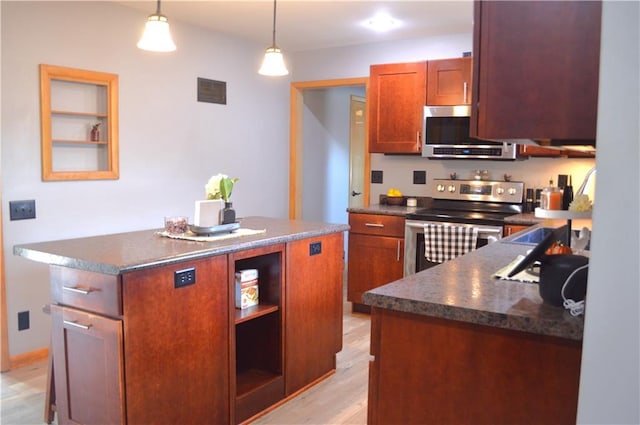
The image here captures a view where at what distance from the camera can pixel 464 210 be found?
4430 millimetres

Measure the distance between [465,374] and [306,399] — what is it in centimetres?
169

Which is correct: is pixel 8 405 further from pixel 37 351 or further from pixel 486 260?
pixel 486 260

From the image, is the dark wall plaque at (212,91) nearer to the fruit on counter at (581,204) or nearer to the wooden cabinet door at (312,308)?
the wooden cabinet door at (312,308)

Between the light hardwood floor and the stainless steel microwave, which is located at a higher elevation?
the stainless steel microwave

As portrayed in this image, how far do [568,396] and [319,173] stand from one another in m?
4.93

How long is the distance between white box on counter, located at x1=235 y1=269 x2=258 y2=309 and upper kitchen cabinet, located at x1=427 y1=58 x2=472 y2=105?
2290 mm

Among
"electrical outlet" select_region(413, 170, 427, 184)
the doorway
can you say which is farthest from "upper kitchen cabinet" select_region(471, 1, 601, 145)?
the doorway

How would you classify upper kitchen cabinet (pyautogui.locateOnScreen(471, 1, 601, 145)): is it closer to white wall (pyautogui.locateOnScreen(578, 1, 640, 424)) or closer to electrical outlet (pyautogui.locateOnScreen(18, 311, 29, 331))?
white wall (pyautogui.locateOnScreen(578, 1, 640, 424))

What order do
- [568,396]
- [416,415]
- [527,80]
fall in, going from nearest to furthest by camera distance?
[527,80]
[568,396]
[416,415]

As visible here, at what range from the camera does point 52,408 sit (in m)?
2.61

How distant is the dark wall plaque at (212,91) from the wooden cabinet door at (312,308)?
6.73 feet

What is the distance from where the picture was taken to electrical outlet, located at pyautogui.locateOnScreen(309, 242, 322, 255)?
3.01 metres

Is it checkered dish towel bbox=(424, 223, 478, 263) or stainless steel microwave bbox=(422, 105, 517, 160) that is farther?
stainless steel microwave bbox=(422, 105, 517, 160)

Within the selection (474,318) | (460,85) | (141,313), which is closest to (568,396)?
(474,318)
